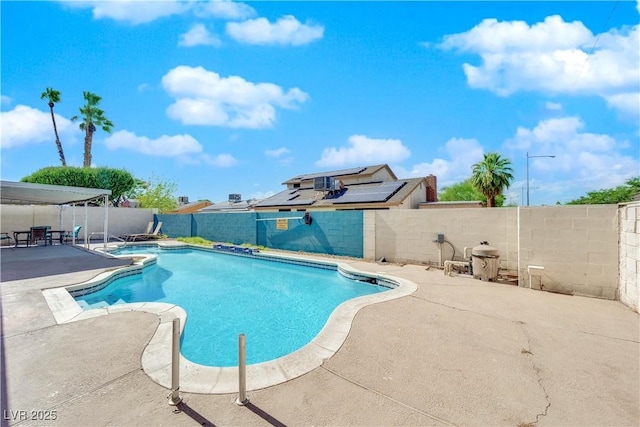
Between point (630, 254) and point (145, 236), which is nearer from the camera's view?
point (630, 254)

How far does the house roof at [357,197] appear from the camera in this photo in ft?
53.0

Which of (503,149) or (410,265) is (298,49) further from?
(503,149)

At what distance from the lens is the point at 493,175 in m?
21.9

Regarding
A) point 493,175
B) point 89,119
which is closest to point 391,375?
point 493,175

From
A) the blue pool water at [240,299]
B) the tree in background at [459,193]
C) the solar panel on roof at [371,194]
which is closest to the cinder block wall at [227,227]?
the blue pool water at [240,299]

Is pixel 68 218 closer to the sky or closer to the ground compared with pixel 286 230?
closer to the sky

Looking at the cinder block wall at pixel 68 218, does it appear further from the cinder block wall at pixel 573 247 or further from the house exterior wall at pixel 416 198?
the cinder block wall at pixel 573 247

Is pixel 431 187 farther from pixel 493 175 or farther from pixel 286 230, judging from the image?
pixel 286 230

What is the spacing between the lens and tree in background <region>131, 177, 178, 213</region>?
2991 cm

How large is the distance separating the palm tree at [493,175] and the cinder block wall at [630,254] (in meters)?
18.2

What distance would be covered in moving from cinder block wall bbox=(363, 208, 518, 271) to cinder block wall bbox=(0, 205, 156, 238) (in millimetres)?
18999

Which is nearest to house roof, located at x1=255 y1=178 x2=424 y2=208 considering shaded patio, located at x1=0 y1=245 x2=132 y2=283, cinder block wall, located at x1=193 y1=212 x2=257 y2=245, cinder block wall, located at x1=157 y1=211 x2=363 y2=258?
cinder block wall, located at x1=193 y1=212 x2=257 y2=245

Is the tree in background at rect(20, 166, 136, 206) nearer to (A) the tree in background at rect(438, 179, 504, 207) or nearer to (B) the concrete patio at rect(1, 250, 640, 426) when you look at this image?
(B) the concrete patio at rect(1, 250, 640, 426)

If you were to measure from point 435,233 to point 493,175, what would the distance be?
55.0ft
